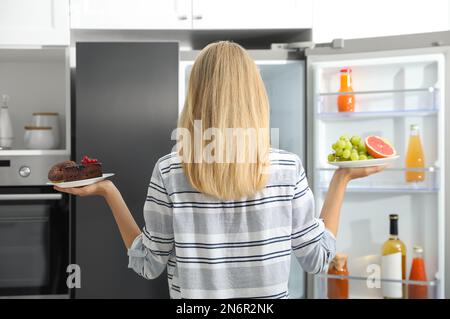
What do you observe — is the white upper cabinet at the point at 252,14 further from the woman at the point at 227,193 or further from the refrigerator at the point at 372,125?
the woman at the point at 227,193

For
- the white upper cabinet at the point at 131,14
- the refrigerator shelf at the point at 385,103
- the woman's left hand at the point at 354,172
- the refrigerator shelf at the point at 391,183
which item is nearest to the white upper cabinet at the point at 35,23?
the white upper cabinet at the point at 131,14

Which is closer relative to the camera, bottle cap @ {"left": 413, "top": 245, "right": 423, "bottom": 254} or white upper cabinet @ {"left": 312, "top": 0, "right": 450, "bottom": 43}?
bottle cap @ {"left": 413, "top": 245, "right": 423, "bottom": 254}

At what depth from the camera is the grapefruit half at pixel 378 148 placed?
141cm

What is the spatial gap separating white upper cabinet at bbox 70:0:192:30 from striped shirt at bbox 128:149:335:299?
140 centimetres

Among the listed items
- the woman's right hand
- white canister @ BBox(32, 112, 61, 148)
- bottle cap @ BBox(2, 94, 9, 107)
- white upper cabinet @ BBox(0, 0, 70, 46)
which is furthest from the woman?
bottle cap @ BBox(2, 94, 9, 107)

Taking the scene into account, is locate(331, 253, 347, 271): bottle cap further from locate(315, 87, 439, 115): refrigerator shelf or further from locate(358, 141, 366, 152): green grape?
locate(358, 141, 366, 152): green grape

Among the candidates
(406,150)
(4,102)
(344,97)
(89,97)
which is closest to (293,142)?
(344,97)

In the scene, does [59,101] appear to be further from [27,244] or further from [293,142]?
[293,142]

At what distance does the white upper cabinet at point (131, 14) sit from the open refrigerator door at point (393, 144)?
2.05 feet

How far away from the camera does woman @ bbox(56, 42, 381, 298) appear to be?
98cm

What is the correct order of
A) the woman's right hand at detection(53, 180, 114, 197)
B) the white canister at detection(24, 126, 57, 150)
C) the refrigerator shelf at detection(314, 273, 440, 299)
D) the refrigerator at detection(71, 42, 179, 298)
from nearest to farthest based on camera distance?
1. the woman's right hand at detection(53, 180, 114, 197)
2. the refrigerator shelf at detection(314, 273, 440, 299)
3. the refrigerator at detection(71, 42, 179, 298)
4. the white canister at detection(24, 126, 57, 150)

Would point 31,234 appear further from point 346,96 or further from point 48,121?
point 346,96

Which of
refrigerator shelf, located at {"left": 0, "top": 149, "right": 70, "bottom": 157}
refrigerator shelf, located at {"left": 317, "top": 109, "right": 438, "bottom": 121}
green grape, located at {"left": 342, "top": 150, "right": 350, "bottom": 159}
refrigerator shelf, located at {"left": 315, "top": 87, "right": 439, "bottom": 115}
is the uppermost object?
refrigerator shelf, located at {"left": 315, "top": 87, "right": 439, "bottom": 115}

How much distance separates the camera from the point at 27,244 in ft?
7.27
